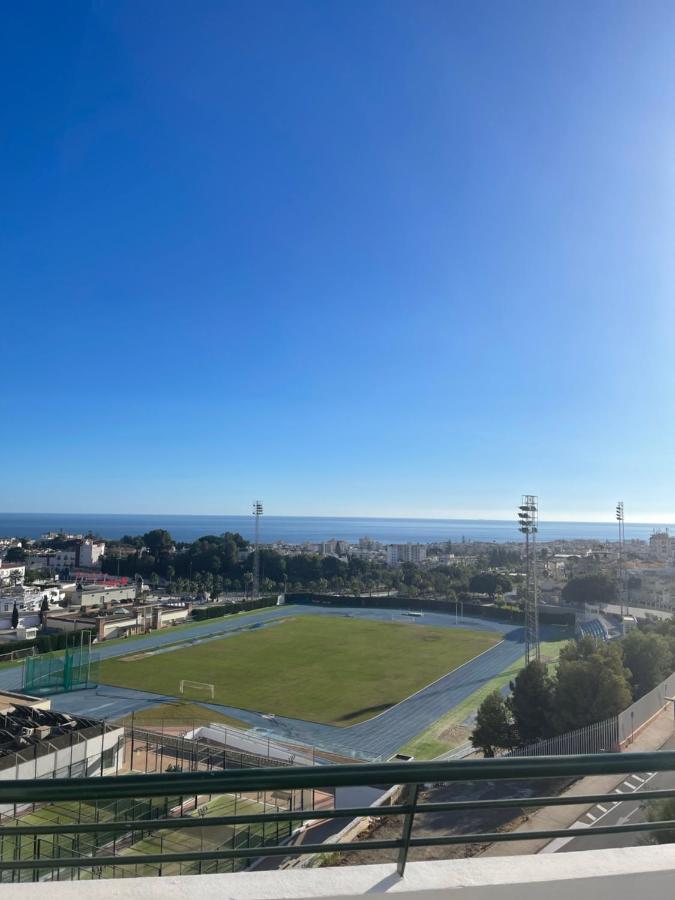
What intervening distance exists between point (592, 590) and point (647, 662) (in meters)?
19.4

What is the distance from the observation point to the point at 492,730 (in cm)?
961

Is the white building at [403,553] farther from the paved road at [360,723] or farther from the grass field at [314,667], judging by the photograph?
the paved road at [360,723]

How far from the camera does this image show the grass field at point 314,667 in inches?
575

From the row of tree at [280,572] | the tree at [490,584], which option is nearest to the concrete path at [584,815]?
the row of tree at [280,572]

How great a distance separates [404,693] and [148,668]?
24.3ft

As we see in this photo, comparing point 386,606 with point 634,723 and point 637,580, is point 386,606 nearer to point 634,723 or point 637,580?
point 637,580

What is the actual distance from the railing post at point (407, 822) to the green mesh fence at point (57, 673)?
1631 cm

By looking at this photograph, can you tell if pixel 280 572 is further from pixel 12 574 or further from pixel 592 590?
pixel 592 590

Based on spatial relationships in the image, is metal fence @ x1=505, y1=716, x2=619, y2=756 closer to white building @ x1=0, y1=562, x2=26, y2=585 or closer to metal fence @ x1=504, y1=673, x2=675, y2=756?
metal fence @ x1=504, y1=673, x2=675, y2=756

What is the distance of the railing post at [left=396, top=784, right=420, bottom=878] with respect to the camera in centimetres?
110

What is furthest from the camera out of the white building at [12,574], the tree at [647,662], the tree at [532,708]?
the white building at [12,574]

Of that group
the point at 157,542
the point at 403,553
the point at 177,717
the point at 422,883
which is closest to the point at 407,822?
the point at 422,883

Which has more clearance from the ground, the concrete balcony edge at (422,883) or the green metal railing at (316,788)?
the green metal railing at (316,788)

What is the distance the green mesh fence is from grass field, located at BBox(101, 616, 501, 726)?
65 centimetres
